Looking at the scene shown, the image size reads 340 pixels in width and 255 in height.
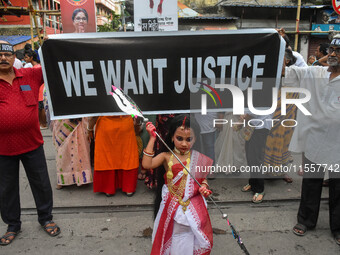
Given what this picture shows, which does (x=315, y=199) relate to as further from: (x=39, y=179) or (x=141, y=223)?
(x=39, y=179)

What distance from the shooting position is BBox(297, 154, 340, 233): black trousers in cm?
264

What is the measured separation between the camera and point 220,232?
9.23ft

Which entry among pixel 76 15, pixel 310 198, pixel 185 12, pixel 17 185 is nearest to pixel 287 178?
pixel 310 198

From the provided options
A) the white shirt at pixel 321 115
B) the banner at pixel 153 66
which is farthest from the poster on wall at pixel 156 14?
the white shirt at pixel 321 115

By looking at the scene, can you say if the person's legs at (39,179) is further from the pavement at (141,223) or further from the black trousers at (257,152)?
the black trousers at (257,152)

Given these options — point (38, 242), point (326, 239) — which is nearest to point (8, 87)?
point (38, 242)

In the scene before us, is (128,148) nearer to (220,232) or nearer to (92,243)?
(92,243)

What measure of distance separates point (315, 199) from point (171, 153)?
1.55m

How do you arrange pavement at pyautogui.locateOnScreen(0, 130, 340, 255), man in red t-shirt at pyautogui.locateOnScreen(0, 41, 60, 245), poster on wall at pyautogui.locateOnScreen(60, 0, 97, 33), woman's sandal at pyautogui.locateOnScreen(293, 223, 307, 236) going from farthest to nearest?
poster on wall at pyautogui.locateOnScreen(60, 0, 97, 33) < woman's sandal at pyautogui.locateOnScreen(293, 223, 307, 236) < pavement at pyautogui.locateOnScreen(0, 130, 340, 255) < man in red t-shirt at pyautogui.locateOnScreen(0, 41, 60, 245)

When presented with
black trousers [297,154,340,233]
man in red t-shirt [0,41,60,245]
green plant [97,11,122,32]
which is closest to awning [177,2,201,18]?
green plant [97,11,122,32]

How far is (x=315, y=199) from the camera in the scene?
272 centimetres

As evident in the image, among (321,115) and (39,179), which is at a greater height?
(321,115)

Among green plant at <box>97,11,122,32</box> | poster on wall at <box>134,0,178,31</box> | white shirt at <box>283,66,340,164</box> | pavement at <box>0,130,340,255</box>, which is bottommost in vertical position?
pavement at <box>0,130,340,255</box>

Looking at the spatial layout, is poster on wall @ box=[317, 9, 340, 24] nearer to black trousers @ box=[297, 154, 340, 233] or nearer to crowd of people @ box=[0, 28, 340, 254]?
crowd of people @ box=[0, 28, 340, 254]
